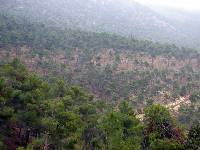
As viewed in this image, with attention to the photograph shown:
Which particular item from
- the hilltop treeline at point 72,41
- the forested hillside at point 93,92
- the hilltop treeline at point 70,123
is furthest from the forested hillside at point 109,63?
the hilltop treeline at point 70,123

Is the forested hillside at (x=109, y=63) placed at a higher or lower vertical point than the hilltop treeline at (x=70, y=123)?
lower

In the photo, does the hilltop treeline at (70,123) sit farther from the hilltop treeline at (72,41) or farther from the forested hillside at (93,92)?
the hilltop treeline at (72,41)

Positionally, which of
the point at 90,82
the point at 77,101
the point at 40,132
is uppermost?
the point at 77,101

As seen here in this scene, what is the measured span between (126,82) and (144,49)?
2832cm

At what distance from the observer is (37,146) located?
128 feet

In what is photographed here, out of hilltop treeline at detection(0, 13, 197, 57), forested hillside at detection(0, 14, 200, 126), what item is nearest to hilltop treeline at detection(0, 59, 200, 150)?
forested hillside at detection(0, 14, 200, 126)

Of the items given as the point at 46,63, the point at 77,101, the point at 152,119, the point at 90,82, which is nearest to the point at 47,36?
the point at 46,63

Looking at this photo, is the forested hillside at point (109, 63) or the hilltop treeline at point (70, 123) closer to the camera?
the hilltop treeline at point (70, 123)

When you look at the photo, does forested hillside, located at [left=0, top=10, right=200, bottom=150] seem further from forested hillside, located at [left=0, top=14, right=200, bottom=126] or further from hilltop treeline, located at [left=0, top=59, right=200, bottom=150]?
forested hillside, located at [left=0, top=14, right=200, bottom=126]

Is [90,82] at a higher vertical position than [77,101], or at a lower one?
lower

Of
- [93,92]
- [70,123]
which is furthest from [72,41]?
[70,123]

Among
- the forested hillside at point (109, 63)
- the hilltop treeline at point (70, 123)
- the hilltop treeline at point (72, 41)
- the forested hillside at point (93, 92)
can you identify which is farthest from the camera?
the hilltop treeline at point (72, 41)

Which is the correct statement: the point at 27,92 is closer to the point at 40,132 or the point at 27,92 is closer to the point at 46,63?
the point at 40,132

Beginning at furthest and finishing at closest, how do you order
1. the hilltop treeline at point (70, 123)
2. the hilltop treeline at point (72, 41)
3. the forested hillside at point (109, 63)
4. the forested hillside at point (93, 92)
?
the hilltop treeline at point (72, 41) → the forested hillside at point (109, 63) → the forested hillside at point (93, 92) → the hilltop treeline at point (70, 123)
